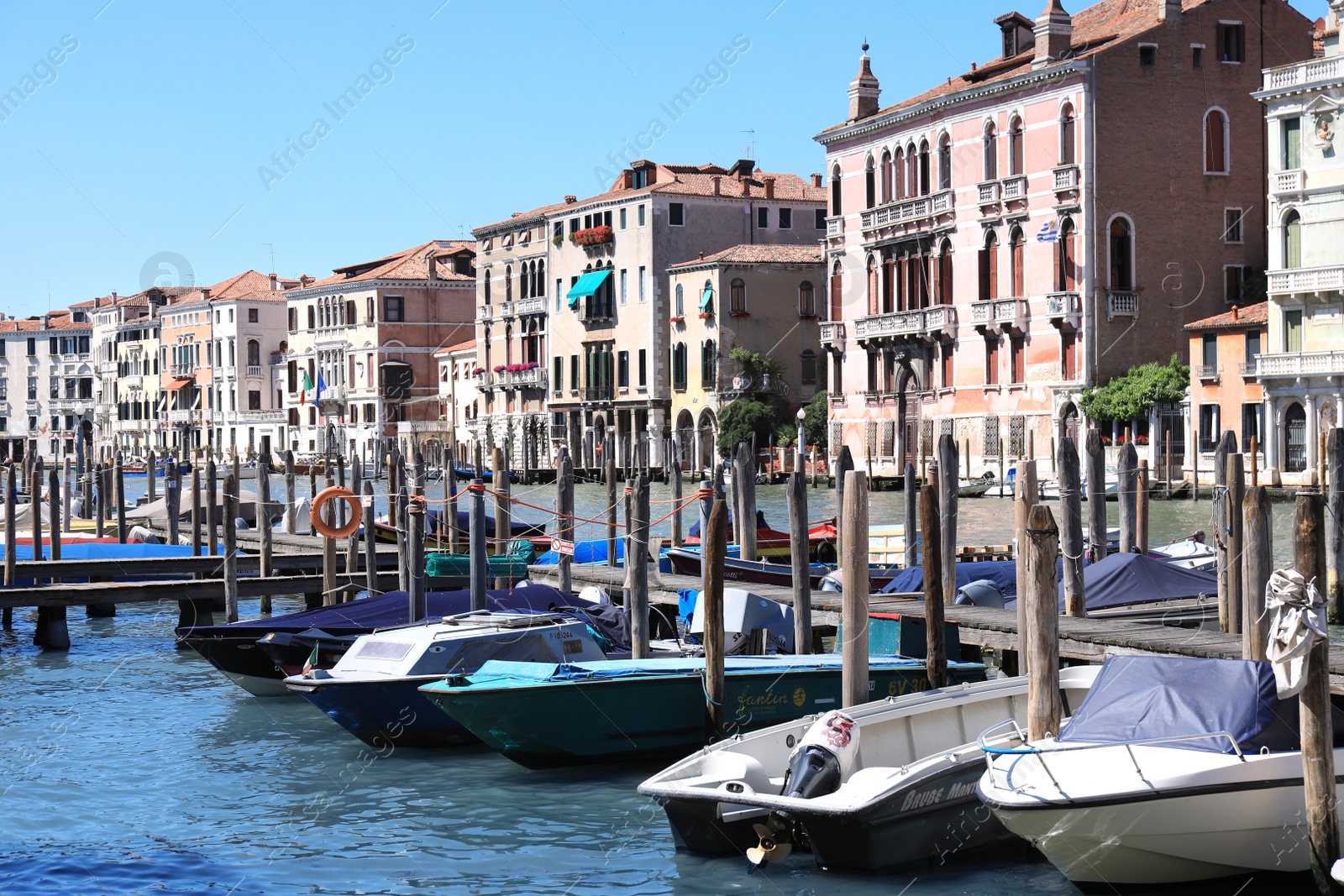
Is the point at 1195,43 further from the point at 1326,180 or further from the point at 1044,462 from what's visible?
the point at 1044,462

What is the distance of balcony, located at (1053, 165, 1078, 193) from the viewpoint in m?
38.6

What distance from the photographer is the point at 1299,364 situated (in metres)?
34.8

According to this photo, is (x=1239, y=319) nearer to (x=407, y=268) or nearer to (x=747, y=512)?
(x=747, y=512)

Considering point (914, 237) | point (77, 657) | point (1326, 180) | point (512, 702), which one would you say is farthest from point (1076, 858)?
point (914, 237)

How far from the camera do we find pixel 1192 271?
129 feet

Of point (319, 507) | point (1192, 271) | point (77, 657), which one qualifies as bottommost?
point (77, 657)

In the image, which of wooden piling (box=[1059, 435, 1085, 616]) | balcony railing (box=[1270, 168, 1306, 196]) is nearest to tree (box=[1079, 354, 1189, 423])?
balcony railing (box=[1270, 168, 1306, 196])

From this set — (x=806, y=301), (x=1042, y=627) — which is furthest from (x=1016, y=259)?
(x=1042, y=627)

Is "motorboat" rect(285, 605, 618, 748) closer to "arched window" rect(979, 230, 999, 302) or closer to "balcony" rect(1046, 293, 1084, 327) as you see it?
"balcony" rect(1046, 293, 1084, 327)

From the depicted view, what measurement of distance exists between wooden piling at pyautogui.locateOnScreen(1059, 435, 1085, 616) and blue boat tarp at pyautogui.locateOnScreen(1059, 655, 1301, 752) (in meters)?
5.14

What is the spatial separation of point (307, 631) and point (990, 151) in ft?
97.7

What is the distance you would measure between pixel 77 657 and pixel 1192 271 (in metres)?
28.9

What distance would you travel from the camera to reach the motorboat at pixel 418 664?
12.5 meters

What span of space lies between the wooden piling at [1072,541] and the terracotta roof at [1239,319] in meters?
22.1
